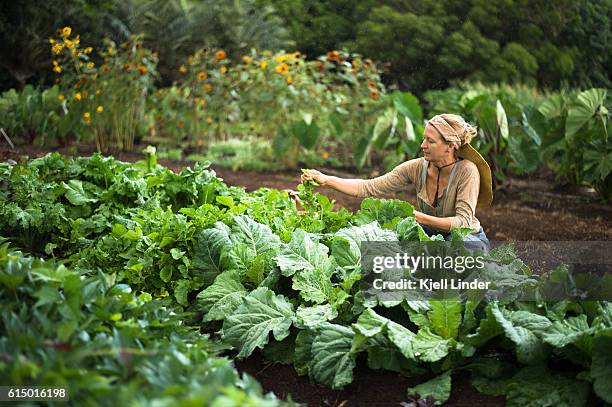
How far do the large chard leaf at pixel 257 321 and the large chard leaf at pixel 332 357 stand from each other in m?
0.14

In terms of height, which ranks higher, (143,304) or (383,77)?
(143,304)

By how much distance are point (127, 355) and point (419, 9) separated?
10851 millimetres

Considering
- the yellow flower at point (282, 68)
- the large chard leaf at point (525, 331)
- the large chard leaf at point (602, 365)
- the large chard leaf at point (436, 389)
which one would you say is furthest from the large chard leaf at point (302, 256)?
the yellow flower at point (282, 68)

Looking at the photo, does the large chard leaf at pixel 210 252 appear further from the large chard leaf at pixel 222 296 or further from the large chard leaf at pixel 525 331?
the large chard leaf at pixel 525 331

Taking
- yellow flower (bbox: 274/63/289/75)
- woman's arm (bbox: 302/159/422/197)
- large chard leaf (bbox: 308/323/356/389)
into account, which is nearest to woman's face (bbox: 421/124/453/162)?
woman's arm (bbox: 302/159/422/197)

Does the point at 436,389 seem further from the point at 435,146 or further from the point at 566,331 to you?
the point at 435,146

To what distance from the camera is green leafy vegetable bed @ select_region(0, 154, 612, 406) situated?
1.56 metres

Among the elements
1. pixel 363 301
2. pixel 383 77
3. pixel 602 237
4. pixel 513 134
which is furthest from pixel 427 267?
pixel 383 77

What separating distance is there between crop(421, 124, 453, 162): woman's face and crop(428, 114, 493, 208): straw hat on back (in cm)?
2

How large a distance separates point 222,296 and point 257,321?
218 mm

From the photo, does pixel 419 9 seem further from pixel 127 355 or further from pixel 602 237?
pixel 127 355

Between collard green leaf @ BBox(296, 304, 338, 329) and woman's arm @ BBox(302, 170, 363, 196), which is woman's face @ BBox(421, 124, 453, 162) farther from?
collard green leaf @ BBox(296, 304, 338, 329)

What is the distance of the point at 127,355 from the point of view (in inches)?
60.9

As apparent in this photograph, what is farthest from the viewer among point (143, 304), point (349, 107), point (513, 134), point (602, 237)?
point (349, 107)
